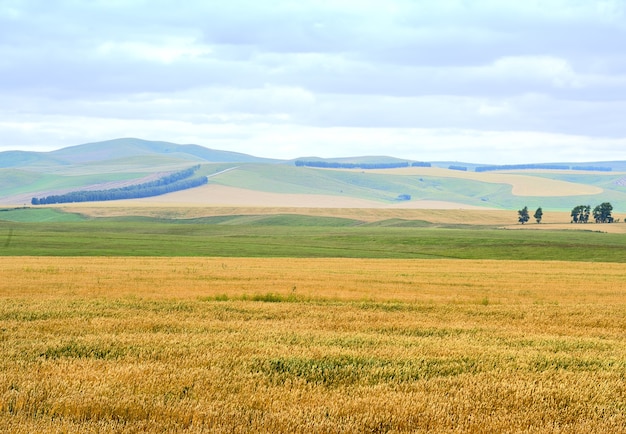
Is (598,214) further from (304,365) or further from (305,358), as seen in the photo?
(304,365)

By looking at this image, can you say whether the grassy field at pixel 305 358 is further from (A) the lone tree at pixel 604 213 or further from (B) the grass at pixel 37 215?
(B) the grass at pixel 37 215

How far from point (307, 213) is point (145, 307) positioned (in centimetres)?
16767

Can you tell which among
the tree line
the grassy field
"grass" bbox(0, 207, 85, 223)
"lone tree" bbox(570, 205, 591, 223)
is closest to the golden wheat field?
the grassy field

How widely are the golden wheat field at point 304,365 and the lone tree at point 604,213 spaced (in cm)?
14792

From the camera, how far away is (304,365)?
11719 mm

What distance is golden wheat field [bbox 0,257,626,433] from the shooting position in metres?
8.94

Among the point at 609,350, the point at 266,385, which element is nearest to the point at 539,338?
the point at 609,350

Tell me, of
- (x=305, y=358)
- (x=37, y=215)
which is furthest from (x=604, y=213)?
(x=305, y=358)

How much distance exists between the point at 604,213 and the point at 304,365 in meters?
162

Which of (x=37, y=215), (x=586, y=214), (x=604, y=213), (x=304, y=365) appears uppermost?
(x=604, y=213)

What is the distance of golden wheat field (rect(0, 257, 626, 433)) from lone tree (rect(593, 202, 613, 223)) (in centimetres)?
14792

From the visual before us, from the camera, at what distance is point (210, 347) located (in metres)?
13.2

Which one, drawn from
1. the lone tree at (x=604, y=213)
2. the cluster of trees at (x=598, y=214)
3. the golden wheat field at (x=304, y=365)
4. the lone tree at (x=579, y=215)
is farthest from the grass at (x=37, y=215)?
the golden wheat field at (x=304, y=365)

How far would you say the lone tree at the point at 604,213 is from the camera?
160 metres
